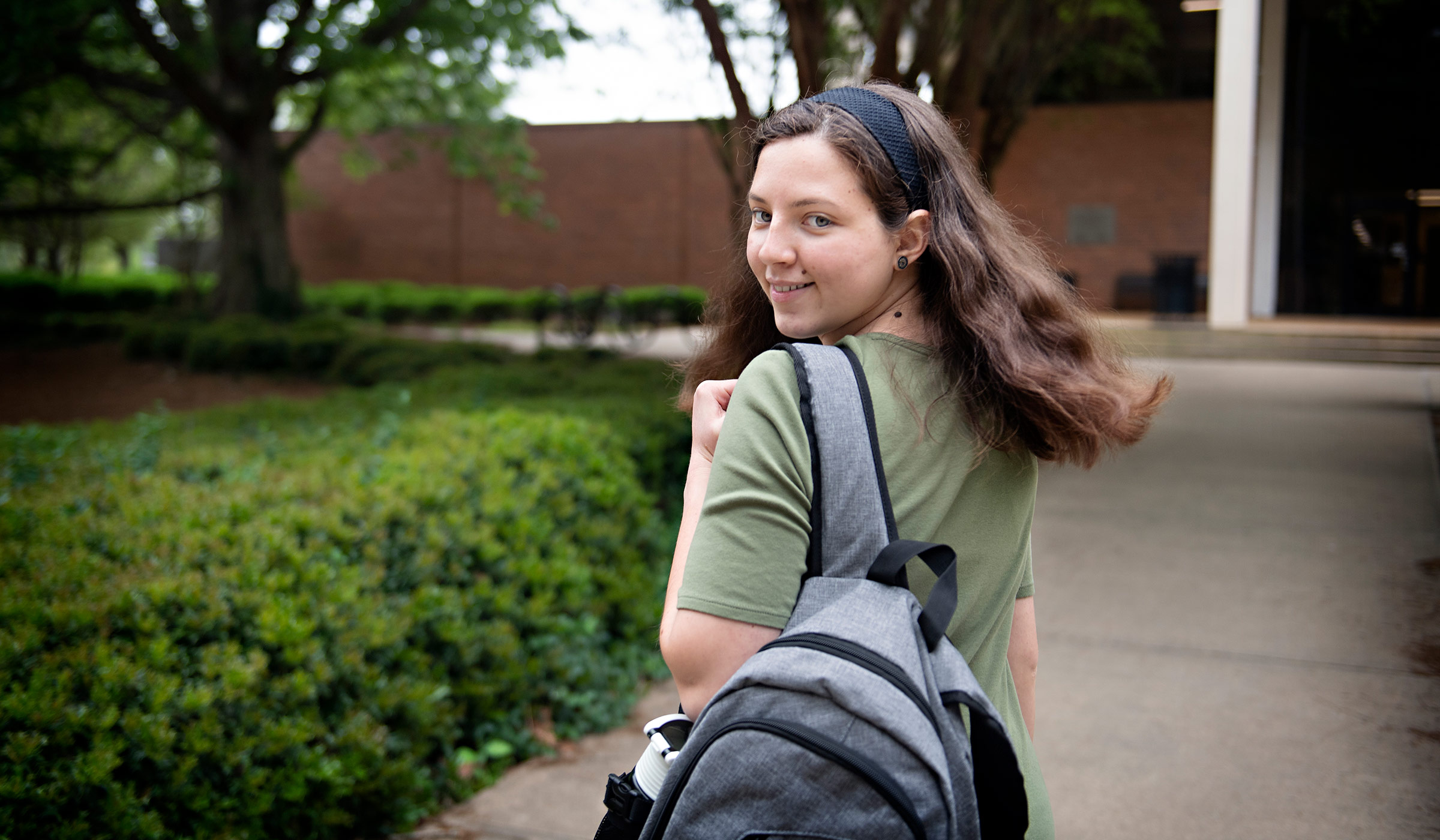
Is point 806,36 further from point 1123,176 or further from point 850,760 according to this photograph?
point 1123,176

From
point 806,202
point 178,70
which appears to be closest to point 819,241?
point 806,202

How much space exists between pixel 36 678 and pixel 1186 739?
352cm

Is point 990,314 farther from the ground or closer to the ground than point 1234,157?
closer to the ground

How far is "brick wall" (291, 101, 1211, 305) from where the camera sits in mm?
23172

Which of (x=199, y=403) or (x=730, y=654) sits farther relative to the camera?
(x=199, y=403)

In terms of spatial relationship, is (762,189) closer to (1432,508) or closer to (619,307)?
(1432,508)

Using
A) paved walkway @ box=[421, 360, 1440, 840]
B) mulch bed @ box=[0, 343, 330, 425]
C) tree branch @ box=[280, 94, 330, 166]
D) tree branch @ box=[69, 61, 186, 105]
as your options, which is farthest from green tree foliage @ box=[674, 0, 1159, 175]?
tree branch @ box=[69, 61, 186, 105]

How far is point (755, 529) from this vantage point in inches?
44.4

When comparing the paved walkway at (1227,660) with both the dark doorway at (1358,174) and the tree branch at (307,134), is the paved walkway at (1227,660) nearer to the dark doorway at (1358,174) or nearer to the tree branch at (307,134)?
the tree branch at (307,134)

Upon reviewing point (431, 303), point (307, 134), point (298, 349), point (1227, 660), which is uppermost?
point (307, 134)

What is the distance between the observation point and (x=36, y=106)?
12.4 meters

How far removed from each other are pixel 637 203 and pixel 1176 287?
14.5 metres

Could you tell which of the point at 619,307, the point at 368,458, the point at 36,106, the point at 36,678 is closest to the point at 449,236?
the point at 619,307

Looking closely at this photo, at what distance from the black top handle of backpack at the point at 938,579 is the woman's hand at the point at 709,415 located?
0.27 m
